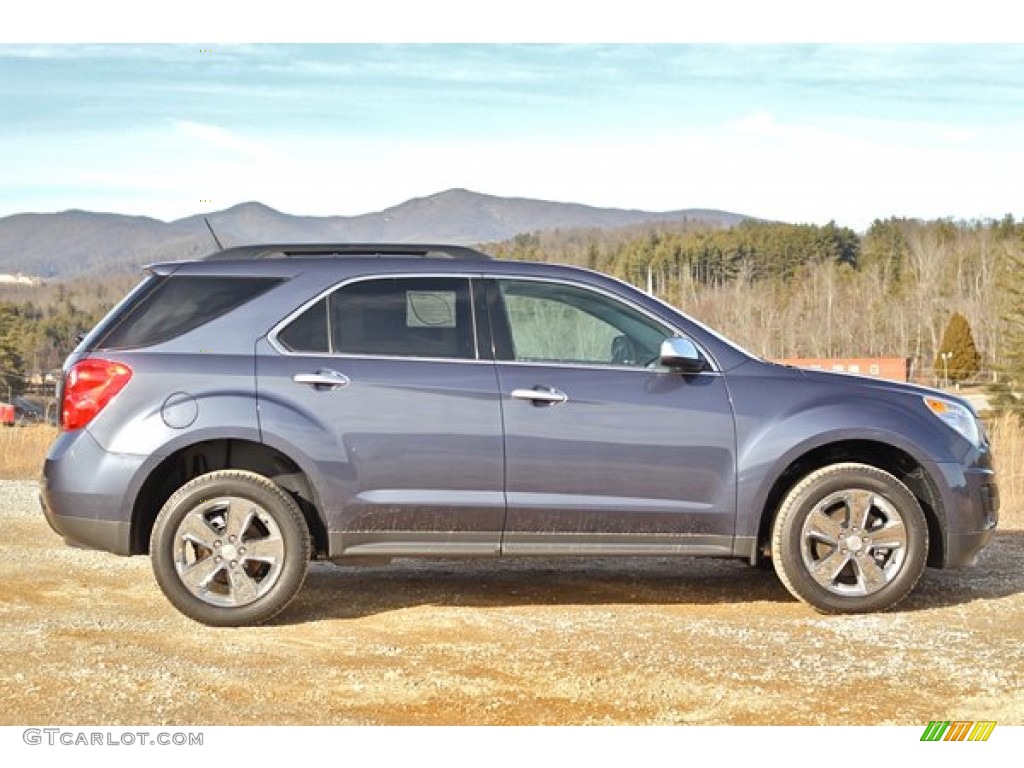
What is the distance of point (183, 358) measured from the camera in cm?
708

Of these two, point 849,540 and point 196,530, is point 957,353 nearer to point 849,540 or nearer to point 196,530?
point 849,540

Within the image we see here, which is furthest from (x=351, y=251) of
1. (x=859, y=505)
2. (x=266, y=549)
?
(x=859, y=505)

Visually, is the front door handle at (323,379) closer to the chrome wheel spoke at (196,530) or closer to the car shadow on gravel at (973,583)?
the chrome wheel spoke at (196,530)

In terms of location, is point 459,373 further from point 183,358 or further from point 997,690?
point 997,690

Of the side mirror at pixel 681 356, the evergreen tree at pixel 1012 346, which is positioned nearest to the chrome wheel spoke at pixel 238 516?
the side mirror at pixel 681 356

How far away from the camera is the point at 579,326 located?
734cm

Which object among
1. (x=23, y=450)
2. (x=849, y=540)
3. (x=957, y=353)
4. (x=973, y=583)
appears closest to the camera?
(x=849, y=540)

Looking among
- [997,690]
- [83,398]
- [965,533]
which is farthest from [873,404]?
[83,398]

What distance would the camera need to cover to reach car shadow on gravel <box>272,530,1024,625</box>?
25.2 ft

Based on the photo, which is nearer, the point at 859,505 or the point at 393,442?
the point at 393,442

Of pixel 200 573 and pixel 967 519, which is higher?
pixel 967 519

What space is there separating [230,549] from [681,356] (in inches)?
96.6

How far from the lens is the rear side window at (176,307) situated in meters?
7.15
